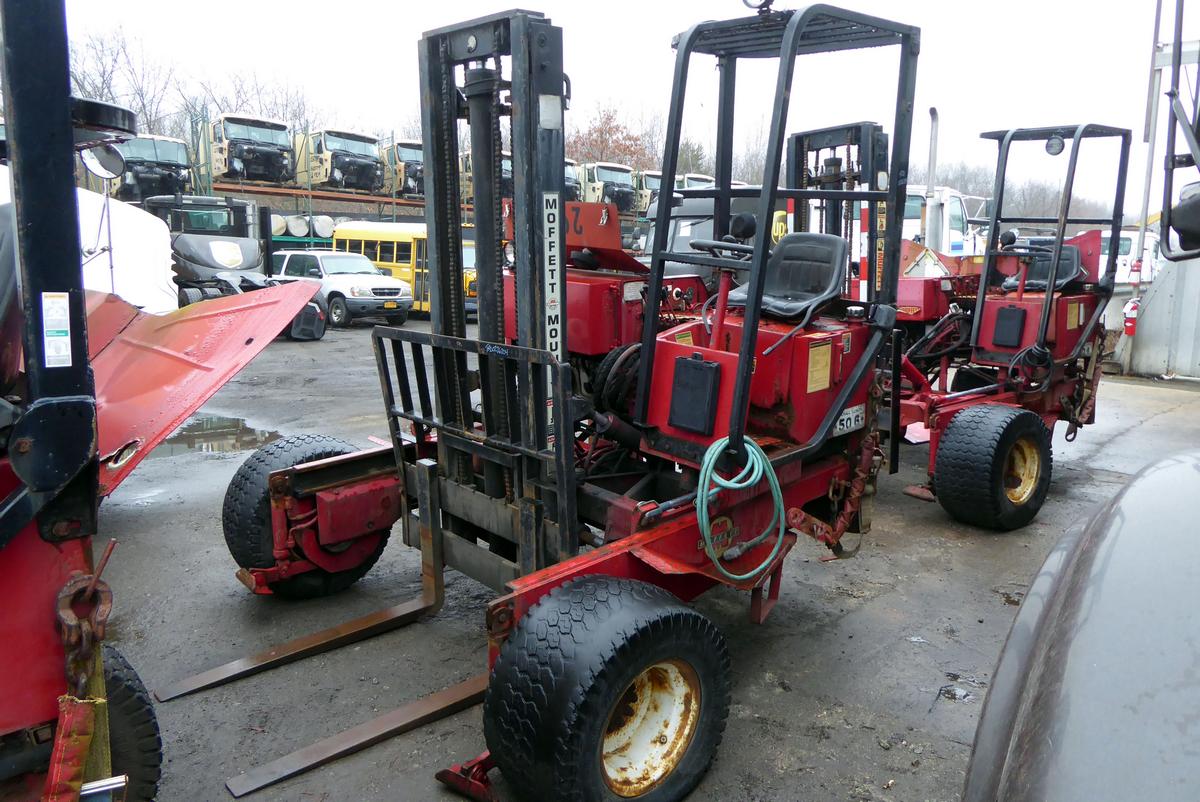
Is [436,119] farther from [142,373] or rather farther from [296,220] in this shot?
[296,220]

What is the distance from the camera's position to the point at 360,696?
12.1ft

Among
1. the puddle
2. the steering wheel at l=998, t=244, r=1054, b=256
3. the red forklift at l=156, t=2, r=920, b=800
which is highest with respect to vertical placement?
the steering wheel at l=998, t=244, r=1054, b=256

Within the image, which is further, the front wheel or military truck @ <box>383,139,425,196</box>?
military truck @ <box>383,139,425,196</box>

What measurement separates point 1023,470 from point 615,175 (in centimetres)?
2542

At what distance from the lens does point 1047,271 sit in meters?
7.55

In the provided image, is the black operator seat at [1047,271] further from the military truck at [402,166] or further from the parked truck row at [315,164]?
the military truck at [402,166]

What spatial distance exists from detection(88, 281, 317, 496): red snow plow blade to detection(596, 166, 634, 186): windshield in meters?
26.5

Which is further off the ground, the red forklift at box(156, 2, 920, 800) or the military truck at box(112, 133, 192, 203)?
the military truck at box(112, 133, 192, 203)

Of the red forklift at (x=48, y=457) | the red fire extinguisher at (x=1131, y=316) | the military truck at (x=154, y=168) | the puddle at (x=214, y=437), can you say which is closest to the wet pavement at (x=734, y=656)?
the red forklift at (x=48, y=457)

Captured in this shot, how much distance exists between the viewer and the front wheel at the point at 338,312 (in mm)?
19656

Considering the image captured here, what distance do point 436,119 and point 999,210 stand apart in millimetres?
5310

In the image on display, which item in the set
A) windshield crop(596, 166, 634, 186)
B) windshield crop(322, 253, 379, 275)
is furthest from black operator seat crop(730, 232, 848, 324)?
windshield crop(596, 166, 634, 186)

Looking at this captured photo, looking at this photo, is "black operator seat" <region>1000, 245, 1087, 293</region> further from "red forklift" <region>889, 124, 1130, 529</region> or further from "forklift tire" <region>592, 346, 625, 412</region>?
"forklift tire" <region>592, 346, 625, 412</region>

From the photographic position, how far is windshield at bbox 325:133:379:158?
95.9ft
